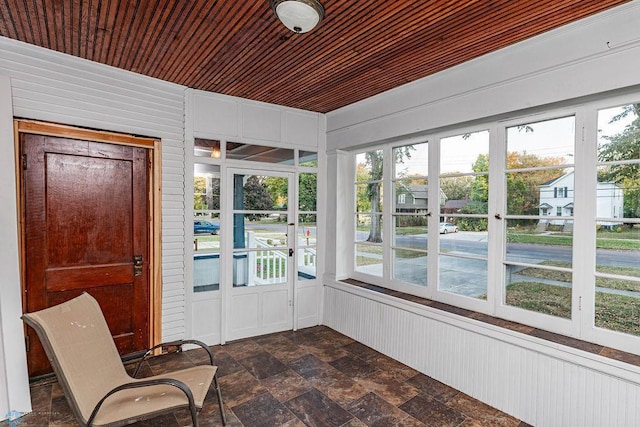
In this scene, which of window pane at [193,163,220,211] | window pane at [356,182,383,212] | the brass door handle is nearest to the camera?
the brass door handle

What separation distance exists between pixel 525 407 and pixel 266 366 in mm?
2232

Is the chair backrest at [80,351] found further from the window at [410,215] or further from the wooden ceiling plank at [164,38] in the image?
the window at [410,215]

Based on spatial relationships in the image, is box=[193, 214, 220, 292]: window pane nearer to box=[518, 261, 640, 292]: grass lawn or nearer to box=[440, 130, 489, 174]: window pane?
box=[440, 130, 489, 174]: window pane

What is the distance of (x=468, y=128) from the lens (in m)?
3.14

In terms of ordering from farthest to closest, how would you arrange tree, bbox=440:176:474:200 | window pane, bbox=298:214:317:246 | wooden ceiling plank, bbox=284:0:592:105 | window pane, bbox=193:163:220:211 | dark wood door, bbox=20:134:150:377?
window pane, bbox=298:214:317:246 < window pane, bbox=193:163:220:211 < tree, bbox=440:176:474:200 < dark wood door, bbox=20:134:150:377 < wooden ceiling plank, bbox=284:0:592:105

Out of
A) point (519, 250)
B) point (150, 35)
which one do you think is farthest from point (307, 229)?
point (150, 35)

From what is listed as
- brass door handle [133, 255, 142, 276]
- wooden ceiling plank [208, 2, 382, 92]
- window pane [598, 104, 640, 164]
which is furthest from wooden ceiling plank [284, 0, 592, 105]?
brass door handle [133, 255, 142, 276]

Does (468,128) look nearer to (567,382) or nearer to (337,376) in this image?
(567,382)

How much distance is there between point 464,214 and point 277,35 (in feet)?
7.43

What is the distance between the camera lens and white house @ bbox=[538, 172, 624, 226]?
2.30 meters

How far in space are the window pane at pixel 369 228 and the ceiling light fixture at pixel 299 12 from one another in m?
2.41

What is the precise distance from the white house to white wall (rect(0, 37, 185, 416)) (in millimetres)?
3444

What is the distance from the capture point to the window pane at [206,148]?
148 inches

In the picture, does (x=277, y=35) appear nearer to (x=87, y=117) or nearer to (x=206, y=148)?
(x=206, y=148)
